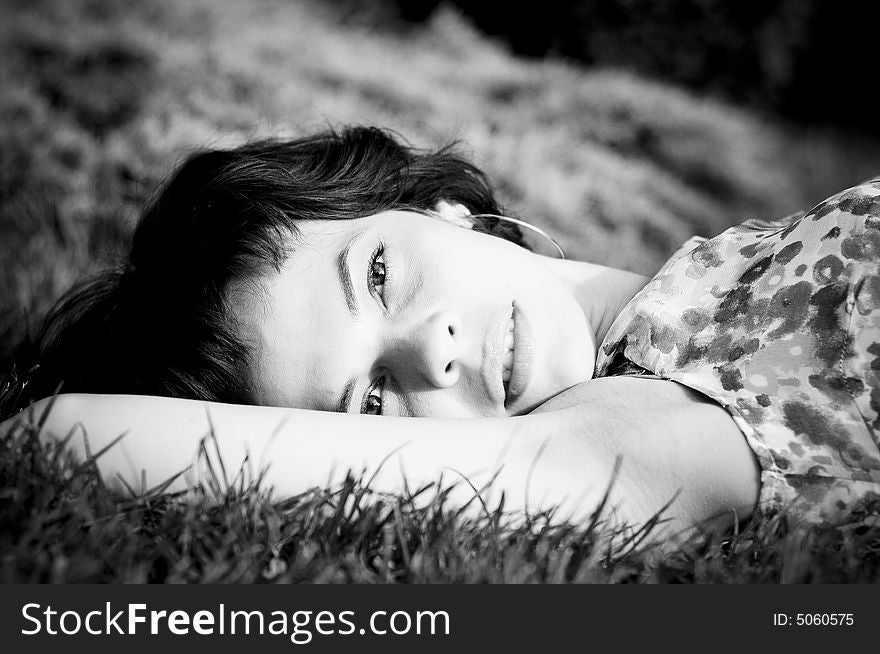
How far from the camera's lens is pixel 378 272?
69.6 inches

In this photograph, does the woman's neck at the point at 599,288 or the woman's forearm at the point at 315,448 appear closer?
the woman's forearm at the point at 315,448

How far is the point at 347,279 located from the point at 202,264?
41 centimetres

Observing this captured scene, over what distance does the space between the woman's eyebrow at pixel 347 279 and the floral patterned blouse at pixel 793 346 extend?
0.58 metres

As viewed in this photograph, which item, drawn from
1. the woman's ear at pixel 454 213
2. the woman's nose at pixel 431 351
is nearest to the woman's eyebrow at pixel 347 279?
the woman's nose at pixel 431 351

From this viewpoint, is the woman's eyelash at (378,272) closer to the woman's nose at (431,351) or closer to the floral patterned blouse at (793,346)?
the woman's nose at (431,351)

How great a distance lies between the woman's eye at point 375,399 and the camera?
1713 millimetres

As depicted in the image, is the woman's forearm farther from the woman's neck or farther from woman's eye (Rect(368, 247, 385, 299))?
the woman's neck

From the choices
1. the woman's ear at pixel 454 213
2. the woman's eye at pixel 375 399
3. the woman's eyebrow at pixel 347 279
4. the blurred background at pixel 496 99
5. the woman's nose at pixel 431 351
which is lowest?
the woman's eye at pixel 375 399

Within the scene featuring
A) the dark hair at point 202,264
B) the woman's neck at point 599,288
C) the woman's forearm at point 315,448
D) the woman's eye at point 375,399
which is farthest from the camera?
the woman's neck at point 599,288

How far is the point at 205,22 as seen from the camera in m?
4.91

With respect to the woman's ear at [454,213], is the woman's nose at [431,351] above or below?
below

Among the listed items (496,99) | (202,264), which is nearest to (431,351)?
(202,264)

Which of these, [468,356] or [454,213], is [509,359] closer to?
[468,356]

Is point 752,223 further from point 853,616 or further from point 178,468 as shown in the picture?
point 178,468
